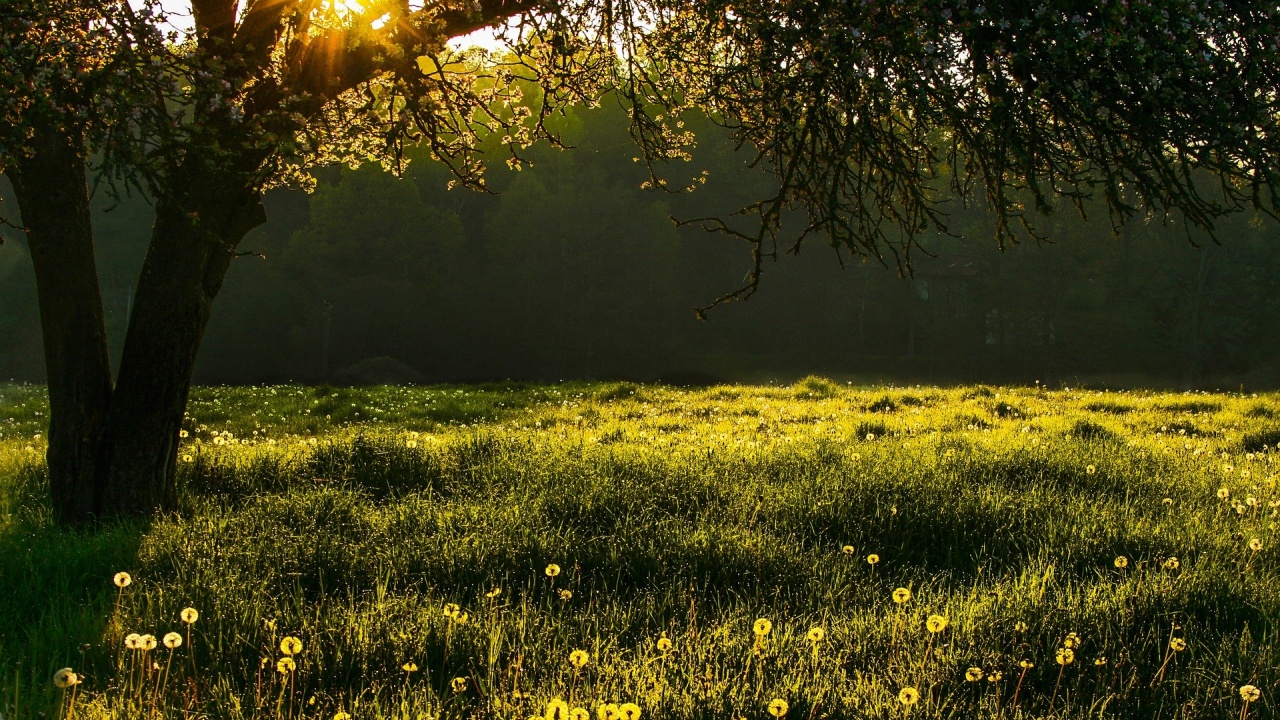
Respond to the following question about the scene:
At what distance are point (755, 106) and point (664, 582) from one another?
473cm

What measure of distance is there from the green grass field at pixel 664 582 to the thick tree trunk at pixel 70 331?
0.47m

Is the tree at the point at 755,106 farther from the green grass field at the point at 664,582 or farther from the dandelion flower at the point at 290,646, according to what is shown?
the dandelion flower at the point at 290,646

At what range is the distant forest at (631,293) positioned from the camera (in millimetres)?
56625

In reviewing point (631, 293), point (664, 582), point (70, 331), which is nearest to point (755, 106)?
point (664, 582)

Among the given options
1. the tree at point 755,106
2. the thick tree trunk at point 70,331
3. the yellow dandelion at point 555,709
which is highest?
the tree at point 755,106

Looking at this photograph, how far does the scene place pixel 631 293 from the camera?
6012cm

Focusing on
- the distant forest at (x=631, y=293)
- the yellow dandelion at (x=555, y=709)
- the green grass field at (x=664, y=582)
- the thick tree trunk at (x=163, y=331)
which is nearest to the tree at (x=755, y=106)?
the thick tree trunk at (x=163, y=331)

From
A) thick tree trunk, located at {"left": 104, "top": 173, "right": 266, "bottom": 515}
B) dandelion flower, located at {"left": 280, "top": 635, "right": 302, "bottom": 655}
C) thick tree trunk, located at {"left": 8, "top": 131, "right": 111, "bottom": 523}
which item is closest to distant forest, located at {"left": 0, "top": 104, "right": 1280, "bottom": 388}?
thick tree trunk, located at {"left": 8, "top": 131, "right": 111, "bottom": 523}

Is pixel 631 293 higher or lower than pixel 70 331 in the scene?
higher

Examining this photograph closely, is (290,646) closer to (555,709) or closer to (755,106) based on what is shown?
(555,709)

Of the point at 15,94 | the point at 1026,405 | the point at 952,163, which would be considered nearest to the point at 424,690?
the point at 15,94

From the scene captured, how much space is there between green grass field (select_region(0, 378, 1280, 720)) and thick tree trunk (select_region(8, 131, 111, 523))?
0.47m

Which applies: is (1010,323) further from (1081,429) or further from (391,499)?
(391,499)

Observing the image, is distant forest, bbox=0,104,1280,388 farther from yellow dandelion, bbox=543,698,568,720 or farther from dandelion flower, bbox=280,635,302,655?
yellow dandelion, bbox=543,698,568,720
